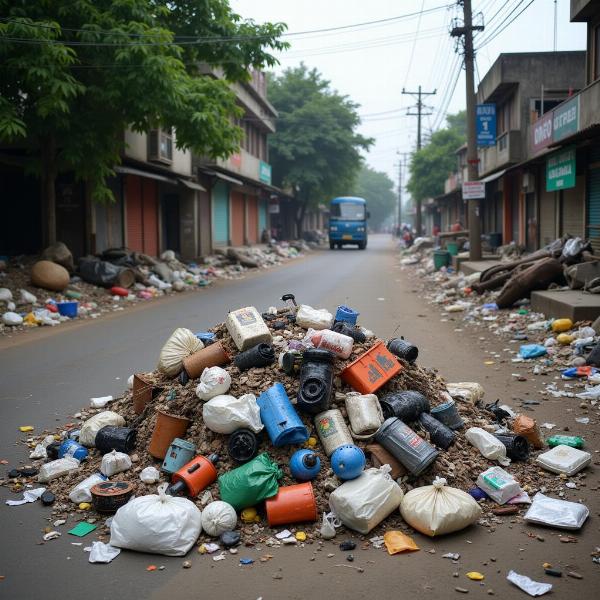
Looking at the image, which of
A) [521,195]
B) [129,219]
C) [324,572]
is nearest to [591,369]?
[324,572]

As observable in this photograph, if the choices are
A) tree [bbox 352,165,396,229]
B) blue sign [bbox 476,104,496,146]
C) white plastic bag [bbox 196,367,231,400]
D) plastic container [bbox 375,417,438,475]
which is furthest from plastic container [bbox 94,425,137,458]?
tree [bbox 352,165,396,229]

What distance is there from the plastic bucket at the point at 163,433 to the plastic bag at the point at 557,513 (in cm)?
240

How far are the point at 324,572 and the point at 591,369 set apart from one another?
5.10 metres

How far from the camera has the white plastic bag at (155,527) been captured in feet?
12.4

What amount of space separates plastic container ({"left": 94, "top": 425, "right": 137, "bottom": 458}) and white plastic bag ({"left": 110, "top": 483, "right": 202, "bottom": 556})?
1.07 m

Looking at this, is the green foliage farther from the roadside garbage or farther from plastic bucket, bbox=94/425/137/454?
the roadside garbage

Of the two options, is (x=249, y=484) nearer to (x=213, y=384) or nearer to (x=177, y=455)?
(x=177, y=455)

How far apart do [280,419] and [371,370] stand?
3.03 ft

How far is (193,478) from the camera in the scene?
4344mm

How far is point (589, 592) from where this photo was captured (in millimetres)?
3354

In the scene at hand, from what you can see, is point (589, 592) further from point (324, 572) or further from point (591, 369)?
point (591, 369)

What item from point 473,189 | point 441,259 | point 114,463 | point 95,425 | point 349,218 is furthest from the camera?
point 349,218

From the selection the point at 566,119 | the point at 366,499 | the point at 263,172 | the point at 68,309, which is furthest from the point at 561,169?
the point at 263,172

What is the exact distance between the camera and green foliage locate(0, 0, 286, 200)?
12.4 metres
